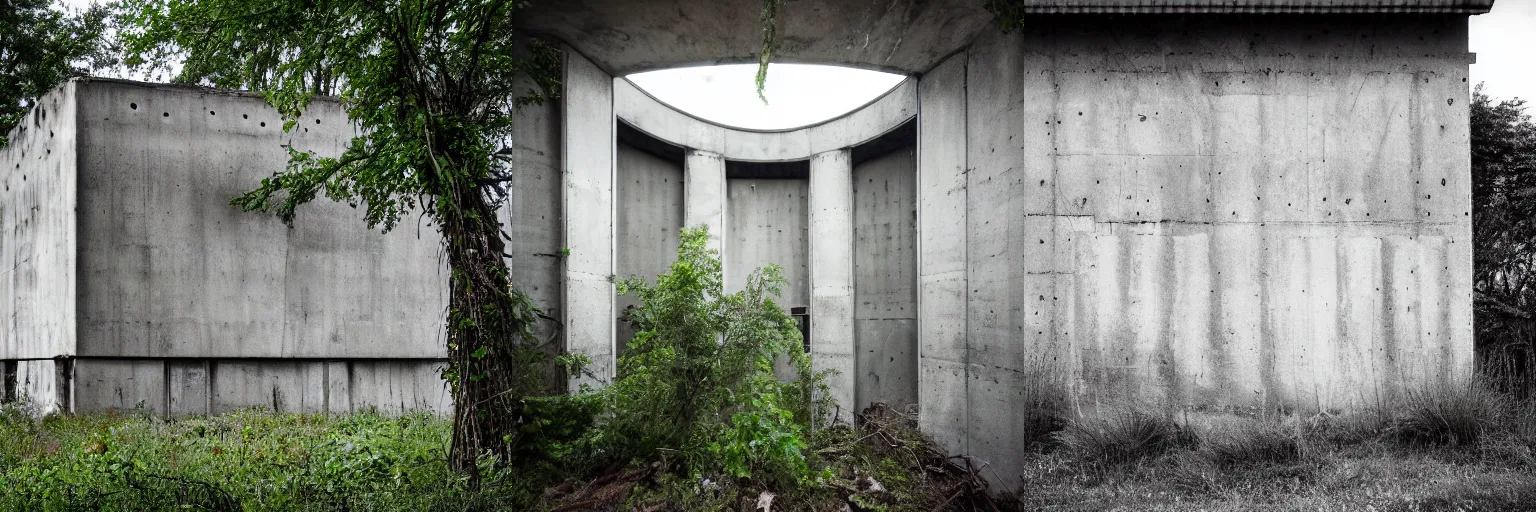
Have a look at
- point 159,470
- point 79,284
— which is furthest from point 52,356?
point 159,470

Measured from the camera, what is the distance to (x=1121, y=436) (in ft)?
17.6

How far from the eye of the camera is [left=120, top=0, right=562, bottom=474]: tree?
3.99m

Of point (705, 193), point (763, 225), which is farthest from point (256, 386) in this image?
point (763, 225)

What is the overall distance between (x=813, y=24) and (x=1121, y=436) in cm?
387

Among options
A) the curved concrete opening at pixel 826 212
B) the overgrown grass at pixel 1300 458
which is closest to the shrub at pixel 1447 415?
the overgrown grass at pixel 1300 458

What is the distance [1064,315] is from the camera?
17.9 ft

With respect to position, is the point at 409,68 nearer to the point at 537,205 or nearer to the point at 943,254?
the point at 537,205

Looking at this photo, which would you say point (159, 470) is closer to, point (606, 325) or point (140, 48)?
point (140, 48)

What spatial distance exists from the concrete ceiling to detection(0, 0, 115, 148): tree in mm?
11581

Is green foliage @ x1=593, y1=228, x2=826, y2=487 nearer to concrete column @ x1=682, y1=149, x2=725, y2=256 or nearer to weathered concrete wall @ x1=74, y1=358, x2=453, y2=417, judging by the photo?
concrete column @ x1=682, y1=149, x2=725, y2=256

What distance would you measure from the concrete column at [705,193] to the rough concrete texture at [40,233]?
24.4 feet

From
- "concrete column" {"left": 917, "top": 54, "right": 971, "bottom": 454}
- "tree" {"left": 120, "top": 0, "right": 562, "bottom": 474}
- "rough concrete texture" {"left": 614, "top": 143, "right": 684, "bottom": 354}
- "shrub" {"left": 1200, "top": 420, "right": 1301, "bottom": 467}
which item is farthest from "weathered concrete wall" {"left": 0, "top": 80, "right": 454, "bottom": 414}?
"shrub" {"left": 1200, "top": 420, "right": 1301, "bottom": 467}

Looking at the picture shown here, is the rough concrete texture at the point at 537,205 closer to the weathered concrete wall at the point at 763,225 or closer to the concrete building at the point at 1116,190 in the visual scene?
the concrete building at the point at 1116,190

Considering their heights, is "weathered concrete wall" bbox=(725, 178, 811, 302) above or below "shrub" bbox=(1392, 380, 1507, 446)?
above
